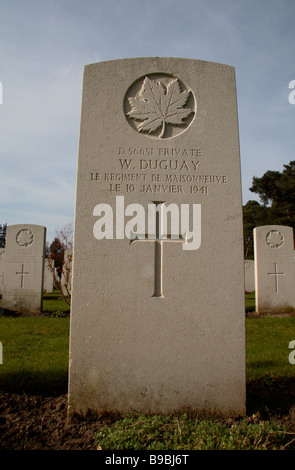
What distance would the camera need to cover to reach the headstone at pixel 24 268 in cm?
877

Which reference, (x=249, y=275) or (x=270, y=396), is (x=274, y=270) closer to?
(x=270, y=396)

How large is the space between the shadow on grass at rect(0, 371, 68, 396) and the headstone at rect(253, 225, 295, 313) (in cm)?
658

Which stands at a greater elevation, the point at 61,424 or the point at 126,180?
the point at 126,180

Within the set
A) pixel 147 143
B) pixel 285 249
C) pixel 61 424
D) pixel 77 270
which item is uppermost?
pixel 147 143

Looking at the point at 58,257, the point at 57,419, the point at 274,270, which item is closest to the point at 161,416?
the point at 57,419

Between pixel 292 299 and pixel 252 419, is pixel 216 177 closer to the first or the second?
pixel 252 419

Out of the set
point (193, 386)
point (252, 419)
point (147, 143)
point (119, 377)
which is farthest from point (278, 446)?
point (147, 143)

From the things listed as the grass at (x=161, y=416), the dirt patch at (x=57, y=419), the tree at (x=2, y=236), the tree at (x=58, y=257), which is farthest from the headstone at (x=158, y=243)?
the tree at (x=2, y=236)

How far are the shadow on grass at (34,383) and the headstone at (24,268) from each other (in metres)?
5.51

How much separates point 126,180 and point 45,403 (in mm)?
2118

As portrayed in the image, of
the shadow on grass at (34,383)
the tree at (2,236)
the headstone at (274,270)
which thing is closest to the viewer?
the shadow on grass at (34,383)

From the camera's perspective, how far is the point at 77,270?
2.79m

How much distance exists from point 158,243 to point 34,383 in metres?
1.87

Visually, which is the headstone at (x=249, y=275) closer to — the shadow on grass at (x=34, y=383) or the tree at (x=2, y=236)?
the shadow on grass at (x=34, y=383)
